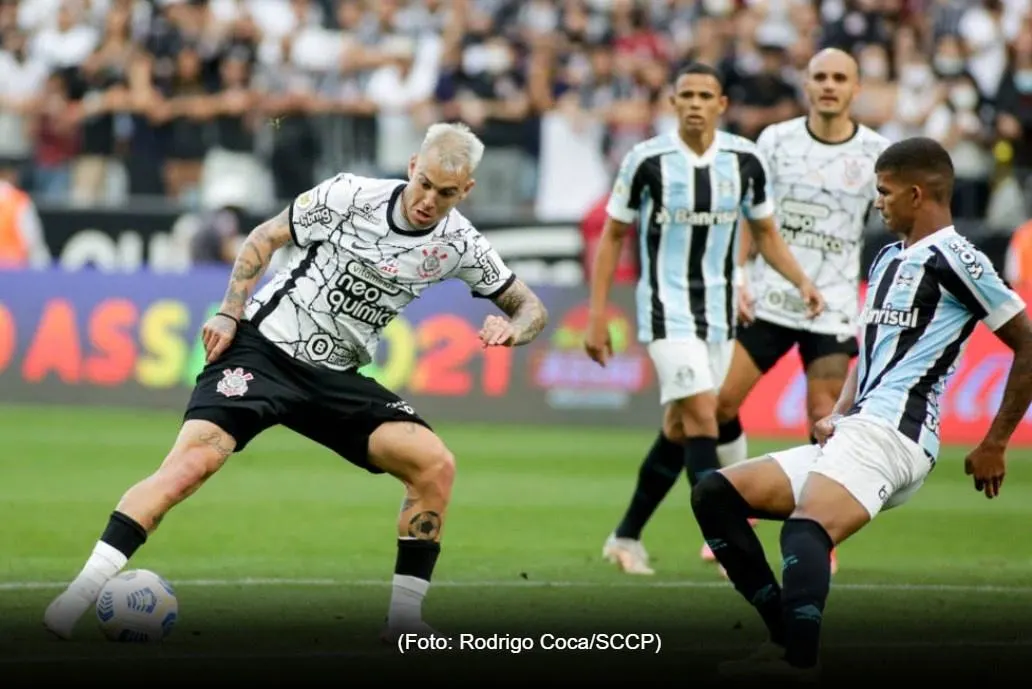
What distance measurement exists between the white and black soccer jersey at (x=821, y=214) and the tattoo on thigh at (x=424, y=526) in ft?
10.5

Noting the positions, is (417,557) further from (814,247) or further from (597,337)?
(814,247)

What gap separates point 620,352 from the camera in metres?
16.6

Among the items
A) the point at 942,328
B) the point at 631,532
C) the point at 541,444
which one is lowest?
the point at 541,444

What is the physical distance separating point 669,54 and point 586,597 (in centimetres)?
1222

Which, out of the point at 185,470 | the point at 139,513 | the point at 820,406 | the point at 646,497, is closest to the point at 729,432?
the point at 820,406

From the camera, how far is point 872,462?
657cm

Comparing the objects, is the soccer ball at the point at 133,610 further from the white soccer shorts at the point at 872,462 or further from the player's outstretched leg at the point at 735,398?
the player's outstretched leg at the point at 735,398

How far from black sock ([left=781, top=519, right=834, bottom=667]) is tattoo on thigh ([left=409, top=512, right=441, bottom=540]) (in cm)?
167

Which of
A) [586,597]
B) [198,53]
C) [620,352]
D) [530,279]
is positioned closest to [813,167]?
[586,597]

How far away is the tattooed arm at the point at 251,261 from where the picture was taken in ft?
24.8

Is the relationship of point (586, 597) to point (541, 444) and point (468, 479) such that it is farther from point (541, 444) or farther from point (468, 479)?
point (541, 444)

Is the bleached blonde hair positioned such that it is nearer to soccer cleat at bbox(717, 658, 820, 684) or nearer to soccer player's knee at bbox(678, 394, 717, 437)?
soccer cleat at bbox(717, 658, 820, 684)

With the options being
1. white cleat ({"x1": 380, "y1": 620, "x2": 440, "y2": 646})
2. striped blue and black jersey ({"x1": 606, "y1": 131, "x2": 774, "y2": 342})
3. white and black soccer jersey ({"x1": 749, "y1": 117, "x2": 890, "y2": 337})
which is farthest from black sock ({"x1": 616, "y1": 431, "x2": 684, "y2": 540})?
white cleat ({"x1": 380, "y1": 620, "x2": 440, "y2": 646})

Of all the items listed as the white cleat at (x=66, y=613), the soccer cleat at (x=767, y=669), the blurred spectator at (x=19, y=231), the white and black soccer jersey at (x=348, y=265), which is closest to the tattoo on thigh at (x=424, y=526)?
the white and black soccer jersey at (x=348, y=265)
